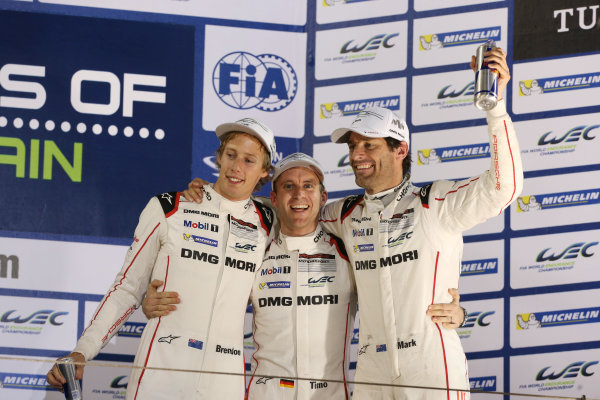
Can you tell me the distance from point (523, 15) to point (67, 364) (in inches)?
111

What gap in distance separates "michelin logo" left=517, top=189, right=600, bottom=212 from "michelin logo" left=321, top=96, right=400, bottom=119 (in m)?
0.80

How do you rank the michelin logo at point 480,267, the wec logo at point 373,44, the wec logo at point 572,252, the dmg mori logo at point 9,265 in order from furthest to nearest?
the wec logo at point 373,44 < the michelin logo at point 480,267 < the wec logo at point 572,252 < the dmg mori logo at point 9,265

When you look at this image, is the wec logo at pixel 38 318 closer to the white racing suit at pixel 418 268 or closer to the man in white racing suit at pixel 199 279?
the man in white racing suit at pixel 199 279

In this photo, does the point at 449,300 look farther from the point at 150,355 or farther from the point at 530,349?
the point at 530,349

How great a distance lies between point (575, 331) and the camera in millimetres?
3998

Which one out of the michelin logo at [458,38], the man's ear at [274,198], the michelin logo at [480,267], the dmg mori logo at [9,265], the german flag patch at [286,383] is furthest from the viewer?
the michelin logo at [458,38]

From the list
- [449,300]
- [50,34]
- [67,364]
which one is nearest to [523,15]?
[449,300]

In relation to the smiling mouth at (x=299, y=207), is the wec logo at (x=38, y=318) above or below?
below

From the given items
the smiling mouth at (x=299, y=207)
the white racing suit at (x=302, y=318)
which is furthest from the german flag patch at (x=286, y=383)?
the smiling mouth at (x=299, y=207)

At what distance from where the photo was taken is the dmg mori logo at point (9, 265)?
3902 mm

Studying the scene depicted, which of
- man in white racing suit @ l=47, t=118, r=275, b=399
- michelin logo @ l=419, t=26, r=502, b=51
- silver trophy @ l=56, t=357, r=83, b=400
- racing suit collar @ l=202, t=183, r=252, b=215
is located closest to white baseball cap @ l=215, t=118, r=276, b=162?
man in white racing suit @ l=47, t=118, r=275, b=399

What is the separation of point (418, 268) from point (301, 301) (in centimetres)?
43

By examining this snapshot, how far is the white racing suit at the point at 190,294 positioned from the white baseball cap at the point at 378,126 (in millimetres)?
508

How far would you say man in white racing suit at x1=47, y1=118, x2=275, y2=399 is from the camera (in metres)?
2.86
